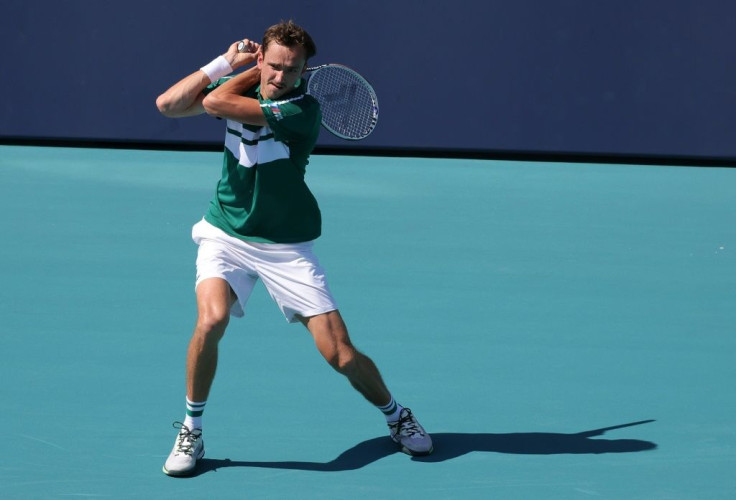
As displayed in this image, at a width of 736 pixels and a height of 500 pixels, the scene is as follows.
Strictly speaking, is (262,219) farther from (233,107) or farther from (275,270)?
(233,107)

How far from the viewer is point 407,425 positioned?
4855 mm

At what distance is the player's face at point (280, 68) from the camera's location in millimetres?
4559

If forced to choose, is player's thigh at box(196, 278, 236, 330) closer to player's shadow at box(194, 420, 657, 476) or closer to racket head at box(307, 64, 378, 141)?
player's shadow at box(194, 420, 657, 476)

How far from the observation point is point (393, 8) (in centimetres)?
1263

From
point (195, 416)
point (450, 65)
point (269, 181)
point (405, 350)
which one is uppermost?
point (450, 65)

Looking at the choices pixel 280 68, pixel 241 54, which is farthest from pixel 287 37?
pixel 241 54

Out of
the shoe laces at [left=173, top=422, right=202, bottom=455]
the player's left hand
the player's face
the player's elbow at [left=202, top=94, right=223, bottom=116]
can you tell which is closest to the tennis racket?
the player's left hand

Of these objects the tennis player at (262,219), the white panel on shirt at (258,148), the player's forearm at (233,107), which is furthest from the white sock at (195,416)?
the player's forearm at (233,107)

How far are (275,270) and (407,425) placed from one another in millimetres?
794

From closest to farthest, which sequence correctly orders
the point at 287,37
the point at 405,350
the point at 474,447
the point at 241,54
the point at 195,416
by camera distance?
the point at 287,37
the point at 195,416
the point at 241,54
the point at 474,447
the point at 405,350

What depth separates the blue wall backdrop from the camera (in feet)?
41.2

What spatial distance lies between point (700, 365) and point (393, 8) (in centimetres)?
731

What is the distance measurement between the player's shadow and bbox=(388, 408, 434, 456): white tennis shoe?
0.11 feet

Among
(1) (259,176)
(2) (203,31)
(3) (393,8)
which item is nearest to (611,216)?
(3) (393,8)
